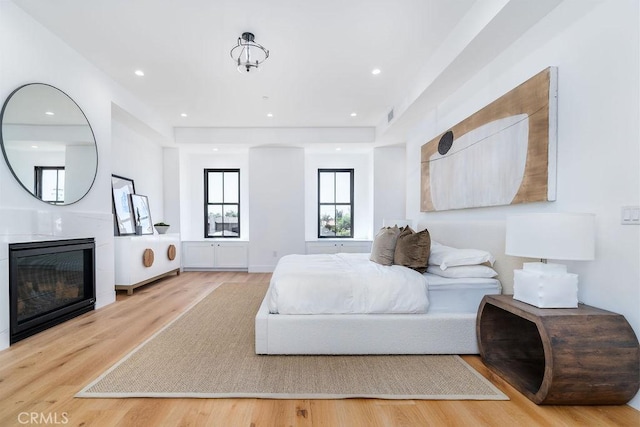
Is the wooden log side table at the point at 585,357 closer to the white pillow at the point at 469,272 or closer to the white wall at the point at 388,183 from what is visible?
the white pillow at the point at 469,272

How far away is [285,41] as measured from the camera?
9.16ft

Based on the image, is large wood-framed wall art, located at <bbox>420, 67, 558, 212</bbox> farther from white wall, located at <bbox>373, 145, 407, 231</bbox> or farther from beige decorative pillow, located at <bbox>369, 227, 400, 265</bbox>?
white wall, located at <bbox>373, 145, 407, 231</bbox>

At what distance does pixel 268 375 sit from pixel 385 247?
1593 millimetres

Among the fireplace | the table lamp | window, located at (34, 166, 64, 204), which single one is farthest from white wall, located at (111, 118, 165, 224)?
the table lamp

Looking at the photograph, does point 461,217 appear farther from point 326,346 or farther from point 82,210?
point 82,210

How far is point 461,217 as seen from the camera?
127 inches

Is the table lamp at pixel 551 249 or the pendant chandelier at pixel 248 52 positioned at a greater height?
the pendant chandelier at pixel 248 52

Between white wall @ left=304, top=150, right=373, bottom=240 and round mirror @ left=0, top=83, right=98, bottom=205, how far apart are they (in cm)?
394

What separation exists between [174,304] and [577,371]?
3.76m

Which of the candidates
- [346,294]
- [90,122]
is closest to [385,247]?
[346,294]

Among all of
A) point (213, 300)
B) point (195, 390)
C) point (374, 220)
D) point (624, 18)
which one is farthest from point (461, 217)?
point (213, 300)

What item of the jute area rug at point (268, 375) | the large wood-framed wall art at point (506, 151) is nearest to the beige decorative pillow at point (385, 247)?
the large wood-framed wall art at point (506, 151)

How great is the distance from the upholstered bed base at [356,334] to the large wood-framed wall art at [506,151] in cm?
119

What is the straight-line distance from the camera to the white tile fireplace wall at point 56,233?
90.1 inches
